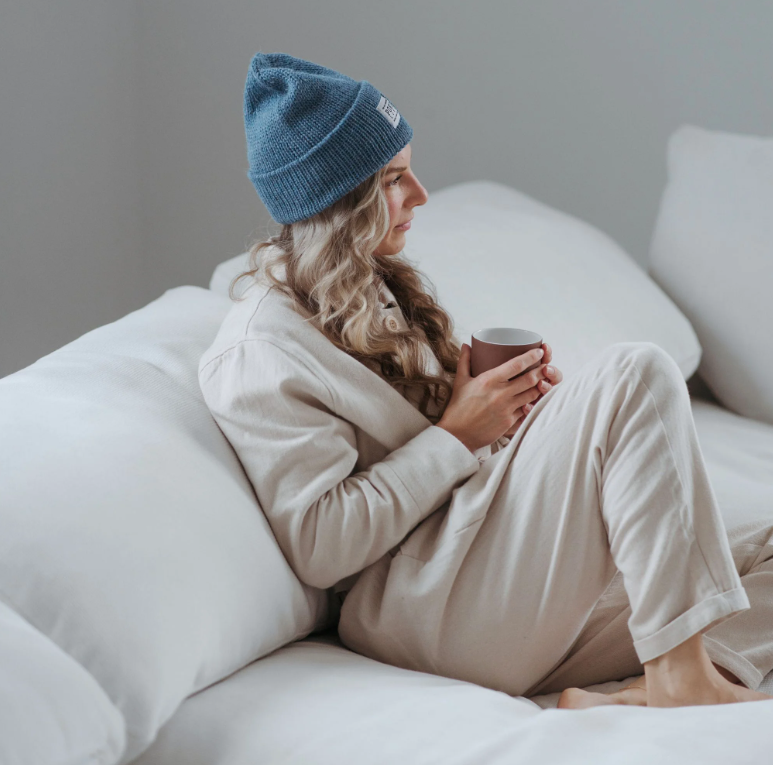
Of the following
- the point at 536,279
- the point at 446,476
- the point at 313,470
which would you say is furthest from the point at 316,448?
the point at 536,279

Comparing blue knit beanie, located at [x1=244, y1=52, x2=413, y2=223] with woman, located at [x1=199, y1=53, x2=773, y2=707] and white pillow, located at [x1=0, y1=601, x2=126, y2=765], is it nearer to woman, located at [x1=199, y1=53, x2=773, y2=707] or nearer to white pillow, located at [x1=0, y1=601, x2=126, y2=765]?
woman, located at [x1=199, y1=53, x2=773, y2=707]

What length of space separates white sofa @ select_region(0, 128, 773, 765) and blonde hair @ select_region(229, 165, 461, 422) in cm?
15

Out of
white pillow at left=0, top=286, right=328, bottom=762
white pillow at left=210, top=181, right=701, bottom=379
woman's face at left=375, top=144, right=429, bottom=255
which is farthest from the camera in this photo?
white pillow at left=210, top=181, right=701, bottom=379

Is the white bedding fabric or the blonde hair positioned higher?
the blonde hair

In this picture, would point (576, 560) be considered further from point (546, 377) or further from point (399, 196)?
point (399, 196)

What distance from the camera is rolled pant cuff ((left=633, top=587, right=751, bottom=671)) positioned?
82cm

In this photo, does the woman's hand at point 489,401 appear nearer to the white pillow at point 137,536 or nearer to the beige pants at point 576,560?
the beige pants at point 576,560

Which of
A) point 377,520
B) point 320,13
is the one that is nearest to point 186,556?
point 377,520

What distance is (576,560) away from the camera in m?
0.91

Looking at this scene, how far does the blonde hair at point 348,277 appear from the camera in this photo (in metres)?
1.02

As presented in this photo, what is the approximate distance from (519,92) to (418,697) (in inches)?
70.6

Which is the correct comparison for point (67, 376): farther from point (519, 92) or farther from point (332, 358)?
point (519, 92)

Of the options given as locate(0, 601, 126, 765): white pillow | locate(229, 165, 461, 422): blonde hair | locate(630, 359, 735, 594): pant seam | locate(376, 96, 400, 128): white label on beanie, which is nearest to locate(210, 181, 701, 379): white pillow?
locate(229, 165, 461, 422): blonde hair

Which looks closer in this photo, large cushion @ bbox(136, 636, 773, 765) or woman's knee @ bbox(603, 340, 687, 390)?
large cushion @ bbox(136, 636, 773, 765)
